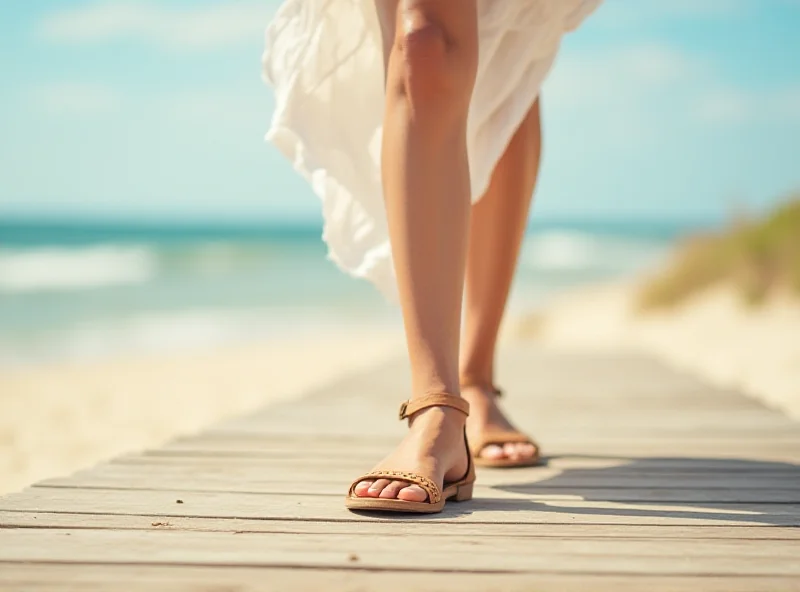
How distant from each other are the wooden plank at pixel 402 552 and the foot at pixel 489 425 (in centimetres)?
65

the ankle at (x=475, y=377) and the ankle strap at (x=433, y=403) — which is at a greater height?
the ankle at (x=475, y=377)

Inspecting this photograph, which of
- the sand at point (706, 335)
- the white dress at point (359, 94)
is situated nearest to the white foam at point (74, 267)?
the sand at point (706, 335)

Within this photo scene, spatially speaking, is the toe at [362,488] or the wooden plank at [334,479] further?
the wooden plank at [334,479]

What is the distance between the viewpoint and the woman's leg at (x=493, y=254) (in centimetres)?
200

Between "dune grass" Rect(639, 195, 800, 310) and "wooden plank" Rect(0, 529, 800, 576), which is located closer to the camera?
"wooden plank" Rect(0, 529, 800, 576)

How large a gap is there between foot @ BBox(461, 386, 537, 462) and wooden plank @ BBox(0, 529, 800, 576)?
0.65 meters

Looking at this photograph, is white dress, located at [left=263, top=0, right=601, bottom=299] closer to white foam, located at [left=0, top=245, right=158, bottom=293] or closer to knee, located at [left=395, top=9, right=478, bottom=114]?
knee, located at [left=395, top=9, right=478, bottom=114]

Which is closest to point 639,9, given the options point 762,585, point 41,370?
point 41,370

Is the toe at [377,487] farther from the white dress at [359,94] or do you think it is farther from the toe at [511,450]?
the white dress at [359,94]

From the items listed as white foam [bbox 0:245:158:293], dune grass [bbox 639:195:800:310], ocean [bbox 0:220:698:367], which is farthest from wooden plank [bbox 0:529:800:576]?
white foam [bbox 0:245:158:293]

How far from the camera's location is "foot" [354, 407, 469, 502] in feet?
4.58

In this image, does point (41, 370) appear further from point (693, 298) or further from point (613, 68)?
point (613, 68)

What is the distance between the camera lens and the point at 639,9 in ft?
102

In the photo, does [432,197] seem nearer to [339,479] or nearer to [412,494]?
[412,494]
